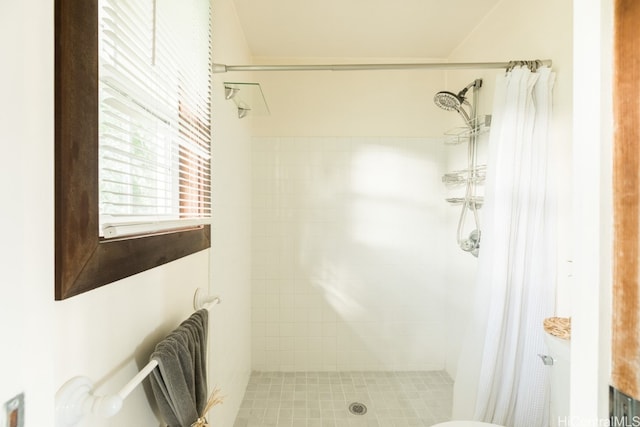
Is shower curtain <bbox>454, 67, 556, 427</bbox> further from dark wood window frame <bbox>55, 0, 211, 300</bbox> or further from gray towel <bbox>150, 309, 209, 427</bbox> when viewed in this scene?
dark wood window frame <bbox>55, 0, 211, 300</bbox>

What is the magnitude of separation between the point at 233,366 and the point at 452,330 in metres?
1.66

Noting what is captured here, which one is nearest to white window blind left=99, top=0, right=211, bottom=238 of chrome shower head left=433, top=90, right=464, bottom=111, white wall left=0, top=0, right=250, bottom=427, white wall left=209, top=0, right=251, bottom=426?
white wall left=0, top=0, right=250, bottom=427

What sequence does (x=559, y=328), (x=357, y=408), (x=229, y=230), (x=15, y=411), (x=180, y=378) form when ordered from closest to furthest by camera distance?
(x=15, y=411)
(x=180, y=378)
(x=559, y=328)
(x=229, y=230)
(x=357, y=408)

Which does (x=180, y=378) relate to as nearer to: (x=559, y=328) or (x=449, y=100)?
(x=559, y=328)

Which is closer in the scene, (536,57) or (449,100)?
(536,57)

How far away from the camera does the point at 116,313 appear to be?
0.75 meters

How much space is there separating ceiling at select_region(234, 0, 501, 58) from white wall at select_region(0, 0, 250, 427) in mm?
1603

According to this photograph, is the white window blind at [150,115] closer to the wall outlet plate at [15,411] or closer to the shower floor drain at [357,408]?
the wall outlet plate at [15,411]

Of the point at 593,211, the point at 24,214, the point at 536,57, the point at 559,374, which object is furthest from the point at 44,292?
the point at 536,57

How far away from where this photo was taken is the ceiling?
6.39 ft

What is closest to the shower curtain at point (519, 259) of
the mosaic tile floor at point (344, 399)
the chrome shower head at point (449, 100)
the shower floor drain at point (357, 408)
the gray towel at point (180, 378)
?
the chrome shower head at point (449, 100)

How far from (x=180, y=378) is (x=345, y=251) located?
1818 millimetres

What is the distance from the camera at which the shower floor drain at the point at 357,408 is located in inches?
81.3

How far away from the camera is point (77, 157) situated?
0.56 meters
